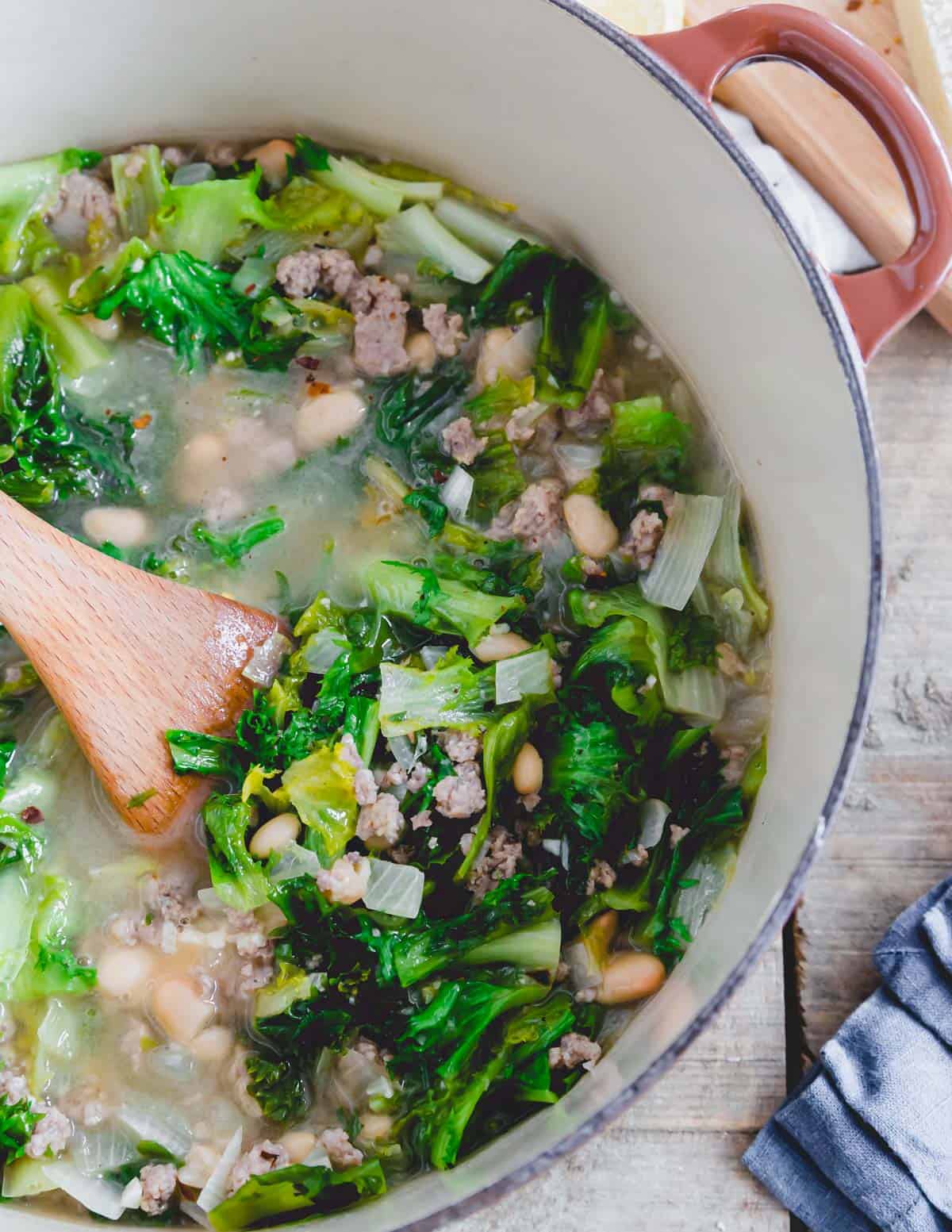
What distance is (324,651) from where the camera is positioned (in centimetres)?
236

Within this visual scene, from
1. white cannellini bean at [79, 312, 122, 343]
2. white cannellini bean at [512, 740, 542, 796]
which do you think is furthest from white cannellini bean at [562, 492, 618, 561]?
white cannellini bean at [79, 312, 122, 343]

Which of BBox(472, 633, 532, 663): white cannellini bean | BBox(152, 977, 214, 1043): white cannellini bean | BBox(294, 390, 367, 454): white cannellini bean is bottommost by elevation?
BBox(152, 977, 214, 1043): white cannellini bean

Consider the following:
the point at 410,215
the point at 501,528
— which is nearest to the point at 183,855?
the point at 501,528

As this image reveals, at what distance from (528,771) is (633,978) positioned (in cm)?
40

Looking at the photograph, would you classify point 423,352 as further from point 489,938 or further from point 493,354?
point 489,938

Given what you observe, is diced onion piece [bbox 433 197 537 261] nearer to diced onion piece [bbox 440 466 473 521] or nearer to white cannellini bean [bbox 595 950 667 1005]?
diced onion piece [bbox 440 466 473 521]

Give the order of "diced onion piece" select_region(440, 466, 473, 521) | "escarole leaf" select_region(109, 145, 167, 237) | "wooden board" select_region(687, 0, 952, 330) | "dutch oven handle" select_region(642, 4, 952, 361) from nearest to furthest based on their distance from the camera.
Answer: "dutch oven handle" select_region(642, 4, 952, 361) → "diced onion piece" select_region(440, 466, 473, 521) → "escarole leaf" select_region(109, 145, 167, 237) → "wooden board" select_region(687, 0, 952, 330)

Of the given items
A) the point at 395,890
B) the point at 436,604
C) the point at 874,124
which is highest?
the point at 874,124

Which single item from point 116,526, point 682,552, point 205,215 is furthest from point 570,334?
point 116,526

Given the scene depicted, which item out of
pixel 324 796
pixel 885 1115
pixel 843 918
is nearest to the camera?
pixel 324 796

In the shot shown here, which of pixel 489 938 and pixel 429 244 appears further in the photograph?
pixel 429 244

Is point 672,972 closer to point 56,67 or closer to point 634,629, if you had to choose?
point 634,629

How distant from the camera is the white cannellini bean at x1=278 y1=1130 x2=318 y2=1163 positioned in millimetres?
2199

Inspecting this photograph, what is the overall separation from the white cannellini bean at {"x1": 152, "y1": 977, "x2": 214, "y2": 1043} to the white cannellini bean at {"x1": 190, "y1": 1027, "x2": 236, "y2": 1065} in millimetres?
13
